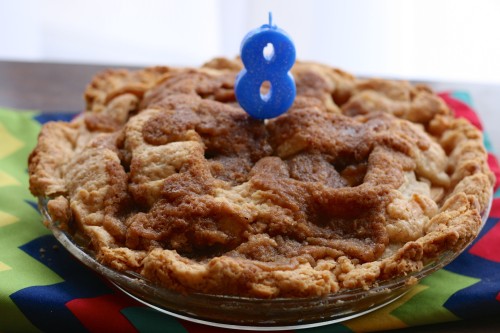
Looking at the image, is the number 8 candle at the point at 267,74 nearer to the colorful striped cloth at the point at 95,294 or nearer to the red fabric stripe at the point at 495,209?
the colorful striped cloth at the point at 95,294

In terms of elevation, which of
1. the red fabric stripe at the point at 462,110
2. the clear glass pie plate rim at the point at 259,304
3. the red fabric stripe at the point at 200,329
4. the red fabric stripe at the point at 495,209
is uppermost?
the red fabric stripe at the point at 462,110

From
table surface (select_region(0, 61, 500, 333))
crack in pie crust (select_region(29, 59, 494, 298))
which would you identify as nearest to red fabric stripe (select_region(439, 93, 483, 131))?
table surface (select_region(0, 61, 500, 333))

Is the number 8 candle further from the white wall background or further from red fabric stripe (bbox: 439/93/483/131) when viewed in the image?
the white wall background

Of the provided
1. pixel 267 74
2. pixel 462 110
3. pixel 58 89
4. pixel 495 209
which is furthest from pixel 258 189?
pixel 58 89

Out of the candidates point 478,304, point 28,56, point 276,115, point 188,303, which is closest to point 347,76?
point 276,115

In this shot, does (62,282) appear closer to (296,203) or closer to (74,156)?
(74,156)

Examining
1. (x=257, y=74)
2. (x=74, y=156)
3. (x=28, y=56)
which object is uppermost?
(x=257, y=74)

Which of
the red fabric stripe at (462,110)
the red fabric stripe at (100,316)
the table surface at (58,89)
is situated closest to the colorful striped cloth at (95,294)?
the red fabric stripe at (100,316)
